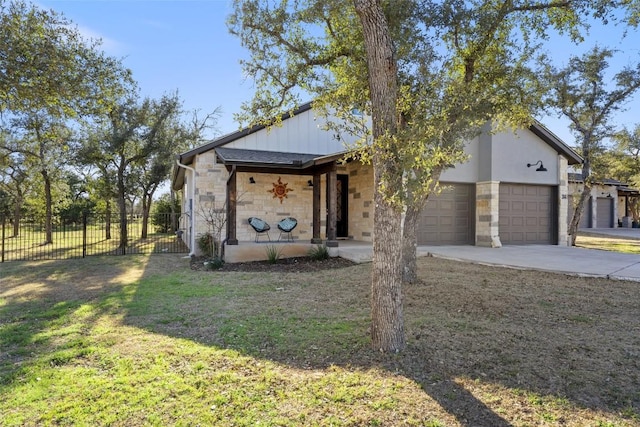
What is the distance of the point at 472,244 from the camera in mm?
12758

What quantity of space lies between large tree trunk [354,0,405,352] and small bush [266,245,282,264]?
6.77m

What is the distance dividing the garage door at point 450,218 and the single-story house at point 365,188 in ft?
0.11

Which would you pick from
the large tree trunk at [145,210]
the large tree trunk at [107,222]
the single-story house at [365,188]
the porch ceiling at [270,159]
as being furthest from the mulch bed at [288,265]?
the large tree trunk at [145,210]

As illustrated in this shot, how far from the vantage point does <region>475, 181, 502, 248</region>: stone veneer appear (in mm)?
12188

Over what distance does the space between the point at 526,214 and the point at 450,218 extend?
2.91 meters

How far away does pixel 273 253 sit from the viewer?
10.4 metres

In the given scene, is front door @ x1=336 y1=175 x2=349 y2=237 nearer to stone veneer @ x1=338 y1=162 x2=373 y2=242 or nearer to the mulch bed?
stone veneer @ x1=338 y1=162 x2=373 y2=242

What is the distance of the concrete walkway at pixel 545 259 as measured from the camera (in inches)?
311

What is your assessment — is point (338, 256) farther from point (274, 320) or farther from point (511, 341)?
point (511, 341)

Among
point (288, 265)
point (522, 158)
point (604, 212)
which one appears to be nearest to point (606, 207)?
point (604, 212)

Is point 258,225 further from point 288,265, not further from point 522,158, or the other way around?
point 522,158

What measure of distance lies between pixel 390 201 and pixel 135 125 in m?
13.7

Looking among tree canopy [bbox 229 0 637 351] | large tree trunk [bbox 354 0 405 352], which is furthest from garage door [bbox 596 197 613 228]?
large tree trunk [bbox 354 0 405 352]

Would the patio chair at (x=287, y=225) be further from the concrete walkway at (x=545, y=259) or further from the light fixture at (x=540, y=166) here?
the light fixture at (x=540, y=166)
